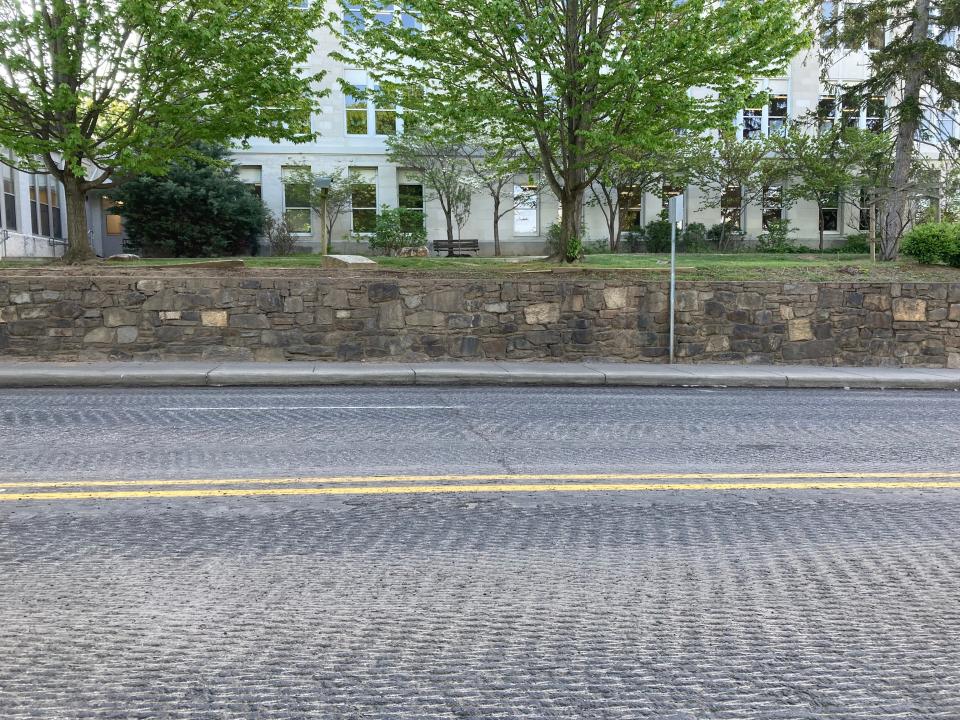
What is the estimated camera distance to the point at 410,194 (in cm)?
3500

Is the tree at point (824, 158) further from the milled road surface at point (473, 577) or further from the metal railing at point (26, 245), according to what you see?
the metal railing at point (26, 245)

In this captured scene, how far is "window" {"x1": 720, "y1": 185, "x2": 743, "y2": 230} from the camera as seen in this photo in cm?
3569

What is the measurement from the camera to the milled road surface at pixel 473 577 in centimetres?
276

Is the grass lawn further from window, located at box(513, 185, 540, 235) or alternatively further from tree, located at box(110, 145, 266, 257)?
window, located at box(513, 185, 540, 235)

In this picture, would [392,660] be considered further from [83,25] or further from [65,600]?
[83,25]

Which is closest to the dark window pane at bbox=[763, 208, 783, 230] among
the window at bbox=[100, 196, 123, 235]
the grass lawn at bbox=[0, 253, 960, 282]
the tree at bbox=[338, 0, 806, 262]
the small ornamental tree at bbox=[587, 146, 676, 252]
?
the small ornamental tree at bbox=[587, 146, 676, 252]

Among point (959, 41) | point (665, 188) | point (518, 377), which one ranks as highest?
point (959, 41)

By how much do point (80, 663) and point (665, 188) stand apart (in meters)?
33.9

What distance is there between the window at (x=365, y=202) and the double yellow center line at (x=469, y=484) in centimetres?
2956

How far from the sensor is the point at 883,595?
367 centimetres

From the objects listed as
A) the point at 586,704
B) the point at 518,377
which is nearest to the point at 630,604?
the point at 586,704

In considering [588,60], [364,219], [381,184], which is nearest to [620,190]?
[381,184]

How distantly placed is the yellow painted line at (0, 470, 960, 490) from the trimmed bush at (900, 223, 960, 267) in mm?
14299

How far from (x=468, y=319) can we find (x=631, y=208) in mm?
23096
